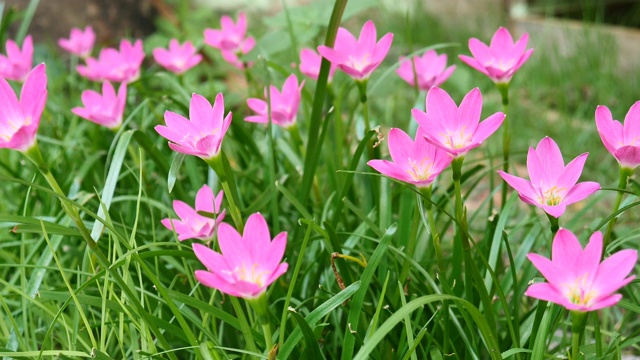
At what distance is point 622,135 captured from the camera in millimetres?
853

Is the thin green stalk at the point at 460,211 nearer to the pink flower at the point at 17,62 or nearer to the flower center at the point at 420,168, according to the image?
the flower center at the point at 420,168

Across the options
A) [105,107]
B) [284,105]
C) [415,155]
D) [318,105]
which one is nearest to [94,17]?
[105,107]

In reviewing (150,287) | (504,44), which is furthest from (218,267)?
(504,44)

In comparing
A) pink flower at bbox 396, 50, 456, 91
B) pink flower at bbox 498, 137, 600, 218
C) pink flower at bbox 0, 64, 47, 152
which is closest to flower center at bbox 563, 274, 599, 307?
pink flower at bbox 498, 137, 600, 218

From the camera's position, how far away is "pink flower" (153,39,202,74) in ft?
4.97

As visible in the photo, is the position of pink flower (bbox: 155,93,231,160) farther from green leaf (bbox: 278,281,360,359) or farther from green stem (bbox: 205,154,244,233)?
green leaf (bbox: 278,281,360,359)

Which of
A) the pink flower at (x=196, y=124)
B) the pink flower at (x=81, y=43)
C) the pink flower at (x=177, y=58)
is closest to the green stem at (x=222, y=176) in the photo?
the pink flower at (x=196, y=124)

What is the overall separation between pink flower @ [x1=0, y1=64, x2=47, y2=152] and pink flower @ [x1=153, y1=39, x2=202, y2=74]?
66 cm

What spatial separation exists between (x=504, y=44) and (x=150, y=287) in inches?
25.4

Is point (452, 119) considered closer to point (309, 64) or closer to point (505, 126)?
point (505, 126)

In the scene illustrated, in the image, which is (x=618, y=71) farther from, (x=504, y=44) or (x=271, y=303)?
(x=271, y=303)

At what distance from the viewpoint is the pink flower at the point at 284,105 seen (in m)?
1.12

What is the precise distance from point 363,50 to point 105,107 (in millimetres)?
490

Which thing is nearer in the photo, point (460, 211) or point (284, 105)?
point (460, 211)
